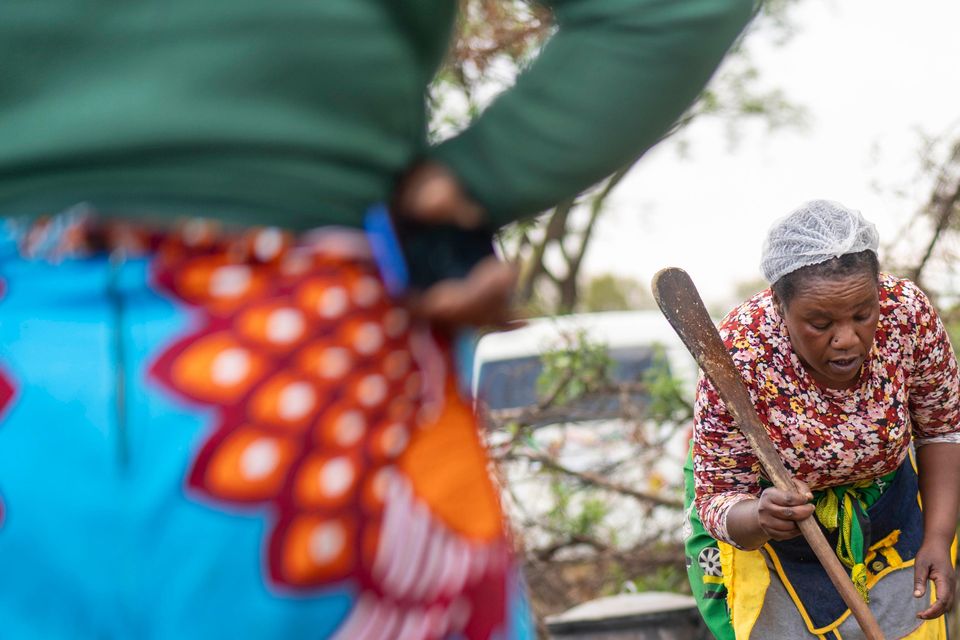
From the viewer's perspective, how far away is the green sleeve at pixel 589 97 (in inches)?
40.9

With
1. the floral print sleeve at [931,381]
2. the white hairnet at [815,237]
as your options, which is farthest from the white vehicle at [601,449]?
the white hairnet at [815,237]

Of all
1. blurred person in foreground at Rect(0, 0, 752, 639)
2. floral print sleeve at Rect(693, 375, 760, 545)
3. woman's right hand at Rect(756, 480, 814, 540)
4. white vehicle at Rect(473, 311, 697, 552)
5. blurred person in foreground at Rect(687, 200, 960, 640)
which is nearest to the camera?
blurred person in foreground at Rect(0, 0, 752, 639)

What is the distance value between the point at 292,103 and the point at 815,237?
7.28 ft

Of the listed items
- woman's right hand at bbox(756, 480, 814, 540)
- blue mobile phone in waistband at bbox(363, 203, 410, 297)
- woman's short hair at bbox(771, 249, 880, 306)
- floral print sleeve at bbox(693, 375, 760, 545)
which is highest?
woman's short hair at bbox(771, 249, 880, 306)

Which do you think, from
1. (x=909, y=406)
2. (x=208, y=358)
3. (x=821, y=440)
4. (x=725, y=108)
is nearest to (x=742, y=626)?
(x=821, y=440)

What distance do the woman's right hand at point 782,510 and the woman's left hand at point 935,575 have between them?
1.46 ft

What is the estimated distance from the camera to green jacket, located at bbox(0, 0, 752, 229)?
991 millimetres

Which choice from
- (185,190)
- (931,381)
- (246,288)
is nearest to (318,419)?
(246,288)

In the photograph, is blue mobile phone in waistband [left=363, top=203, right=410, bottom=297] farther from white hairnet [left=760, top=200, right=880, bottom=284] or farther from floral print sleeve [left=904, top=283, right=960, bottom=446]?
floral print sleeve [left=904, top=283, right=960, bottom=446]

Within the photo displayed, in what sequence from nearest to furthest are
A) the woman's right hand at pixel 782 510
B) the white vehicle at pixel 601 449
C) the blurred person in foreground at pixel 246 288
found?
the blurred person in foreground at pixel 246 288 → the woman's right hand at pixel 782 510 → the white vehicle at pixel 601 449

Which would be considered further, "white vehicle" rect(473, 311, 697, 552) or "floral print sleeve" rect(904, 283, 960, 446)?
"white vehicle" rect(473, 311, 697, 552)

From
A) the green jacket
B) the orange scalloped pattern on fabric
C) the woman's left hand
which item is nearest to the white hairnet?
the woman's left hand

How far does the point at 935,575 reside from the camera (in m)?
3.05

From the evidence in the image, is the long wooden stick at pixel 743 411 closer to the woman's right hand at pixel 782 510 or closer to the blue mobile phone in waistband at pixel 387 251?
the woman's right hand at pixel 782 510
